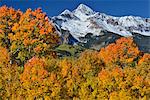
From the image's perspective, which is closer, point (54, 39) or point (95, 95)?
point (95, 95)

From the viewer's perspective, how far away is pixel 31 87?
88.4 meters

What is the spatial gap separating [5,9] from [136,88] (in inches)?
1414

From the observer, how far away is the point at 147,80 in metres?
95.5

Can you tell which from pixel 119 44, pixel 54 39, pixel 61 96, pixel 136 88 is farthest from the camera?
pixel 119 44

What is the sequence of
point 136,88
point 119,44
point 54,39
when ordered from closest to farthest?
point 136,88 → point 54,39 → point 119,44

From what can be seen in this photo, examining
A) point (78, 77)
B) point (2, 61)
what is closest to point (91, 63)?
point (78, 77)

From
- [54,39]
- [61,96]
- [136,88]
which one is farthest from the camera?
[54,39]

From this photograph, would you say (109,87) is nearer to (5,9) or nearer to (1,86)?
(1,86)

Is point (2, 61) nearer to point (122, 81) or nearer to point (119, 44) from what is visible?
point (122, 81)

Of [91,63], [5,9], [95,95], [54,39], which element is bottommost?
[95,95]

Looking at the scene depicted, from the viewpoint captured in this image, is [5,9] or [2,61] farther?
[5,9]

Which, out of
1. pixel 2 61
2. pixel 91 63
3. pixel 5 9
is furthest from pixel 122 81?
pixel 5 9

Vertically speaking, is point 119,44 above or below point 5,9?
below

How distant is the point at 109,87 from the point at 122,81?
12.1ft
